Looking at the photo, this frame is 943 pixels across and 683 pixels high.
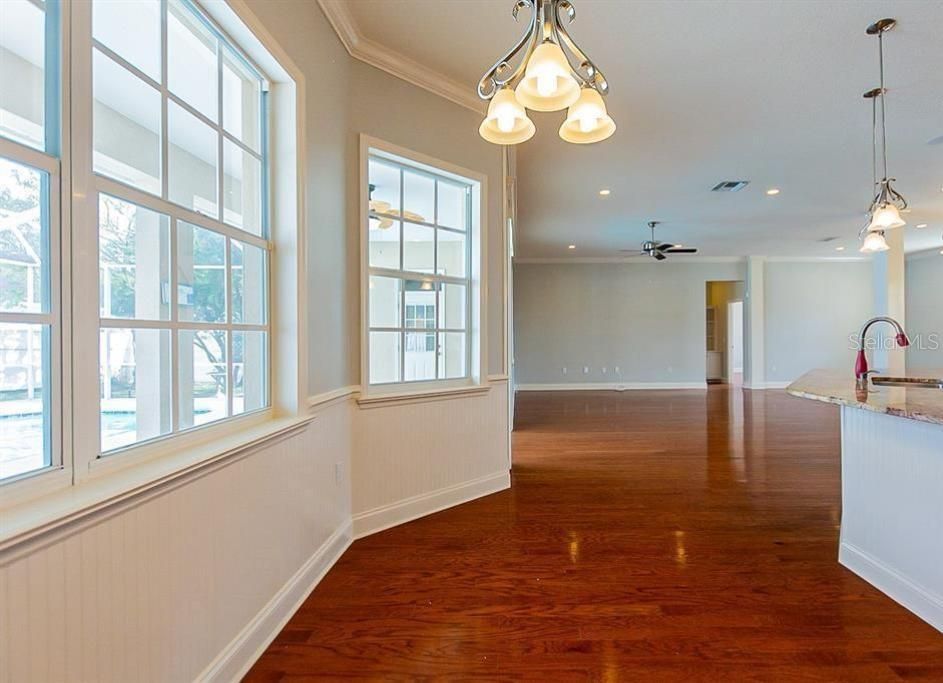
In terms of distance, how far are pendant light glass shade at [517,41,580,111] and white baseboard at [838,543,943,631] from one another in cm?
245

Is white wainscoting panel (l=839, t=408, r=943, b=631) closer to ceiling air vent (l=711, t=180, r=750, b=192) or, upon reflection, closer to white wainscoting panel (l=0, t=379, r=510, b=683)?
white wainscoting panel (l=0, t=379, r=510, b=683)

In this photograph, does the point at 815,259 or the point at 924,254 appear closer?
the point at 924,254

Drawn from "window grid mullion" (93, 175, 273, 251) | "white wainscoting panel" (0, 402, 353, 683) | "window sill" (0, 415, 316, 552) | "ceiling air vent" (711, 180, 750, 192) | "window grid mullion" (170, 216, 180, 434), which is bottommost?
"white wainscoting panel" (0, 402, 353, 683)

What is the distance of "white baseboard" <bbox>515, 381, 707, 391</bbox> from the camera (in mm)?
10242

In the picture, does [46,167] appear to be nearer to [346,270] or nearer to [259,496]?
[259,496]

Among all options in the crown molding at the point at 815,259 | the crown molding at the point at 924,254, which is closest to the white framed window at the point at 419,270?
the crown molding at the point at 815,259

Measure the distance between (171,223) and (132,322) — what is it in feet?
1.16

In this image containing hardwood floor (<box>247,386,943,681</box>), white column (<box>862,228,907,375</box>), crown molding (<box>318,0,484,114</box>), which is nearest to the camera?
hardwood floor (<box>247,386,943,681</box>)

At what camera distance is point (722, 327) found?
12.0 m

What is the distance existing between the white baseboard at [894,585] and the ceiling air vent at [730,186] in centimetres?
400

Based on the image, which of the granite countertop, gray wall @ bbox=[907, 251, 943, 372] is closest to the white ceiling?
the granite countertop

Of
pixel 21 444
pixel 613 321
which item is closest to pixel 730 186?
pixel 613 321

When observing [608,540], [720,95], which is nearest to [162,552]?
[608,540]

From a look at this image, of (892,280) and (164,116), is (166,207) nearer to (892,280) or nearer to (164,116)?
(164,116)
